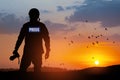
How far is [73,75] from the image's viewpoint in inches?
445

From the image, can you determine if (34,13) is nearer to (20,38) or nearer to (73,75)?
(20,38)

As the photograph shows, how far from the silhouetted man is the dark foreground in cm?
70

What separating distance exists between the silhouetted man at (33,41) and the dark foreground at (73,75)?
705 millimetres

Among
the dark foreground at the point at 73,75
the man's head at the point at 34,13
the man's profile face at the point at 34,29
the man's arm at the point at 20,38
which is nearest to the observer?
the dark foreground at the point at 73,75

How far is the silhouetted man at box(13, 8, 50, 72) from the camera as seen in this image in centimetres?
1216

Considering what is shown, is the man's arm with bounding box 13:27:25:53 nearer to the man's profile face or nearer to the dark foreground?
the man's profile face

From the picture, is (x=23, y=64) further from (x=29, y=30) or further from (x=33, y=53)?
(x=29, y=30)

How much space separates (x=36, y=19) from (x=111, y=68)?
3777mm

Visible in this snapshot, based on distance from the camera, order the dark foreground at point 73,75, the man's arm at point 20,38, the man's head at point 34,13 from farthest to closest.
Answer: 1. the man's arm at point 20,38
2. the man's head at point 34,13
3. the dark foreground at point 73,75

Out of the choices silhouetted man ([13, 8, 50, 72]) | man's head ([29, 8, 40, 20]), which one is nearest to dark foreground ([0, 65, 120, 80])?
silhouetted man ([13, 8, 50, 72])

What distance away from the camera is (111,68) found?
12.2 metres

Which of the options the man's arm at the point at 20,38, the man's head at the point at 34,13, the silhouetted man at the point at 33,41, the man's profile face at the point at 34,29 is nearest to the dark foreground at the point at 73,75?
the silhouetted man at the point at 33,41

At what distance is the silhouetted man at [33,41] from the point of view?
12164 millimetres

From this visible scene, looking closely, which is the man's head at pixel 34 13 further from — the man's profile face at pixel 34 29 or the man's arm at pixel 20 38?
the man's arm at pixel 20 38
